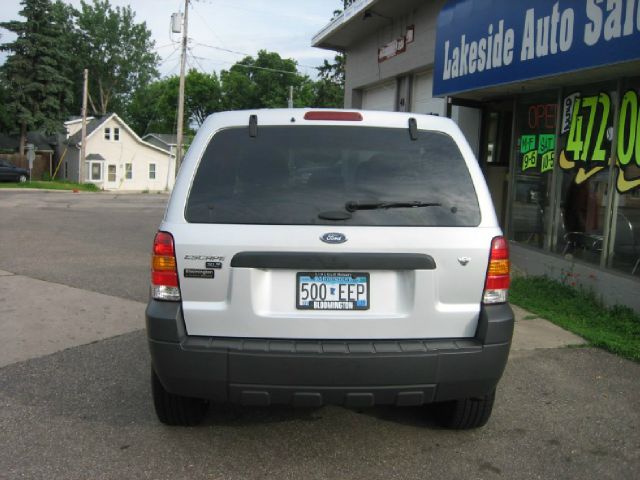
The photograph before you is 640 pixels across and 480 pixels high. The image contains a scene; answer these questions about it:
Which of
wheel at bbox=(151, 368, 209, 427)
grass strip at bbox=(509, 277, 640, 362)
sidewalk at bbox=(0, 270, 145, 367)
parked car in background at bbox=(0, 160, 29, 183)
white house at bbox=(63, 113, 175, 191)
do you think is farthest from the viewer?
white house at bbox=(63, 113, 175, 191)

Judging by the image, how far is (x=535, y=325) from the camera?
243 inches

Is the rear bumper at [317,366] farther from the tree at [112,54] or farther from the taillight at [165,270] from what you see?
the tree at [112,54]

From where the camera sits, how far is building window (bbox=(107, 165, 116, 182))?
51188 millimetres

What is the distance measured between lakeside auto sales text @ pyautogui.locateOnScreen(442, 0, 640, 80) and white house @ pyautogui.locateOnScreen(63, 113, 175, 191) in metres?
42.6

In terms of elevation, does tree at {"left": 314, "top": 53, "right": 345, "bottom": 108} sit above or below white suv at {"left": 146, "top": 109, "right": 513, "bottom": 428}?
above

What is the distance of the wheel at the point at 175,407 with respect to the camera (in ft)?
11.8

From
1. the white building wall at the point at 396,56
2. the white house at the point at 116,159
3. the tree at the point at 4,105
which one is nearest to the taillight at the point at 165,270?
the white building wall at the point at 396,56

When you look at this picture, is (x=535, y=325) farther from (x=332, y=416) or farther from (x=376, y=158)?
(x=376, y=158)

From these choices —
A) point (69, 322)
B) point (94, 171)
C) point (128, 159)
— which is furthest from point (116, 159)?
point (69, 322)

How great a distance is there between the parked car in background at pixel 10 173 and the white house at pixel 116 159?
5303 mm

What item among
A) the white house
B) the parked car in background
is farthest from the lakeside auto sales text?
the white house

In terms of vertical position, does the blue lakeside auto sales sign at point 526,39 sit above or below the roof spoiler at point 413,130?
above

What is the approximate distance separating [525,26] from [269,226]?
5.79m

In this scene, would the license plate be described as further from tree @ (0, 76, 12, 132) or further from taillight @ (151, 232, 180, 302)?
tree @ (0, 76, 12, 132)
